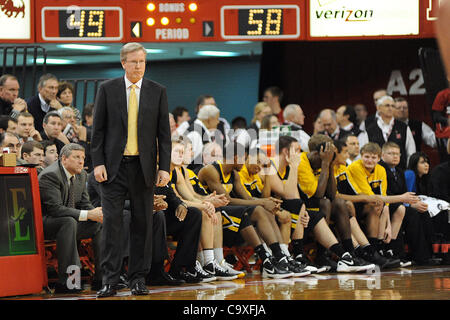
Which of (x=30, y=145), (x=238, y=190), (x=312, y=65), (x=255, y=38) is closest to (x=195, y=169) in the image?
(x=238, y=190)

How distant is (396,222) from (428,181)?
3.36ft

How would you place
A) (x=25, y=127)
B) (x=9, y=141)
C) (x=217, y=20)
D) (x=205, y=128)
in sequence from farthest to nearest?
(x=217, y=20) → (x=205, y=128) → (x=25, y=127) → (x=9, y=141)

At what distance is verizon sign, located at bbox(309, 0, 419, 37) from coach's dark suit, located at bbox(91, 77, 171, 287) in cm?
569

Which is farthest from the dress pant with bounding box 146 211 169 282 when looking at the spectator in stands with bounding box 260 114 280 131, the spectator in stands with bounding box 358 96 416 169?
the spectator in stands with bounding box 358 96 416 169

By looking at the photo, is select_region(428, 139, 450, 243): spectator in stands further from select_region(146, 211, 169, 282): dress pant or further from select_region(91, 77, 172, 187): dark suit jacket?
select_region(91, 77, 172, 187): dark suit jacket

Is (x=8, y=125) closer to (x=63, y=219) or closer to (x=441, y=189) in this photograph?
(x=63, y=219)

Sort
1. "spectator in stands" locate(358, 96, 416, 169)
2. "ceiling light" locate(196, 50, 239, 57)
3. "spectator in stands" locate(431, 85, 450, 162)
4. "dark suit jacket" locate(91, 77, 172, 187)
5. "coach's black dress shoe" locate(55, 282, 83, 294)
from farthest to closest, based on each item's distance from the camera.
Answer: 1. "ceiling light" locate(196, 50, 239, 57)
2. "spectator in stands" locate(358, 96, 416, 169)
3. "spectator in stands" locate(431, 85, 450, 162)
4. "coach's black dress shoe" locate(55, 282, 83, 294)
5. "dark suit jacket" locate(91, 77, 172, 187)

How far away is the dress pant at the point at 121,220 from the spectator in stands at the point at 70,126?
3023mm

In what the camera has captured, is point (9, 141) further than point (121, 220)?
Yes

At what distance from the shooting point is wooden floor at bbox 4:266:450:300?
17.9ft

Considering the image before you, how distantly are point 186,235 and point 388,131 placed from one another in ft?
14.3

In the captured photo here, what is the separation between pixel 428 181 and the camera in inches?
366

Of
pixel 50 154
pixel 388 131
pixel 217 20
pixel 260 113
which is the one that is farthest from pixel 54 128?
pixel 388 131

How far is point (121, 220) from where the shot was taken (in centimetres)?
537
